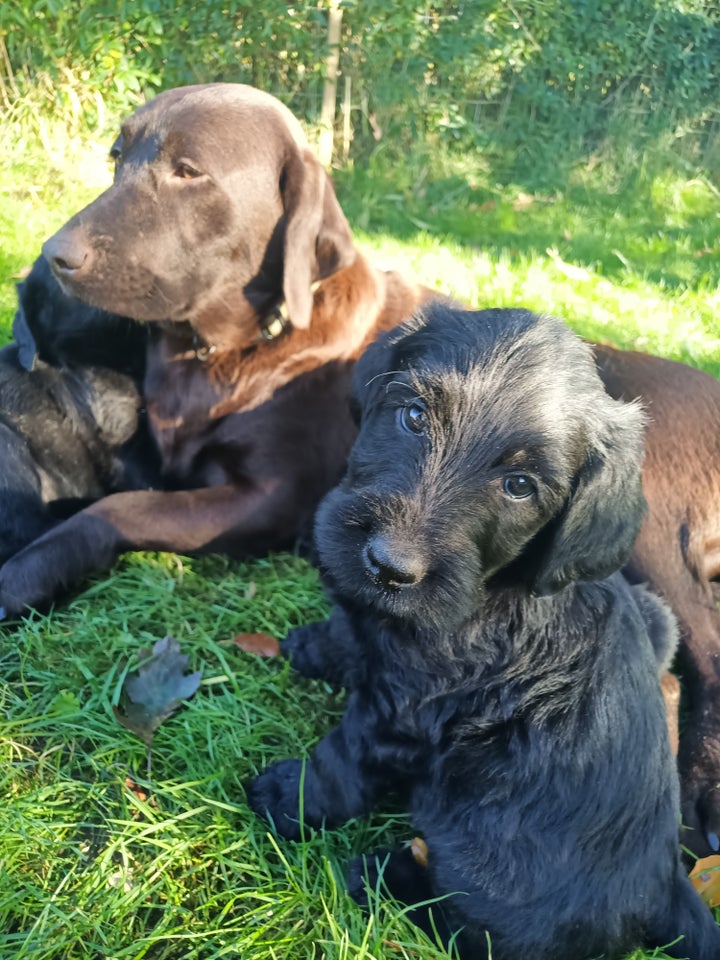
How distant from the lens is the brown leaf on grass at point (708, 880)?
2420 millimetres

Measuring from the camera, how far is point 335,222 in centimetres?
324

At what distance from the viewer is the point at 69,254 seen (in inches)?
114

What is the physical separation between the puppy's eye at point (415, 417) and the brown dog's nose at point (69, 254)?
141 cm

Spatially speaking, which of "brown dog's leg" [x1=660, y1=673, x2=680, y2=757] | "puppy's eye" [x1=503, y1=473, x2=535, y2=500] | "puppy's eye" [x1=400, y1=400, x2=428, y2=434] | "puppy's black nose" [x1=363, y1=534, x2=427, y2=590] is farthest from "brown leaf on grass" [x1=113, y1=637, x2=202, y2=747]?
"brown dog's leg" [x1=660, y1=673, x2=680, y2=757]

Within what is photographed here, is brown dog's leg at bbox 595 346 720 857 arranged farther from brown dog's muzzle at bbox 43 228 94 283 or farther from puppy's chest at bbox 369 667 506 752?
brown dog's muzzle at bbox 43 228 94 283

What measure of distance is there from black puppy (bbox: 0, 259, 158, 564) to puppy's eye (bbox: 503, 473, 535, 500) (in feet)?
6.33

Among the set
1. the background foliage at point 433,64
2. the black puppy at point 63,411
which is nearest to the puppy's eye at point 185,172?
the black puppy at point 63,411

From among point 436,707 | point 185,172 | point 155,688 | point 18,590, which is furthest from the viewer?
point 185,172

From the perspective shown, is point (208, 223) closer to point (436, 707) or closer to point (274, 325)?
point (274, 325)

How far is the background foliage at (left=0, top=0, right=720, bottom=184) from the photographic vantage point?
730cm

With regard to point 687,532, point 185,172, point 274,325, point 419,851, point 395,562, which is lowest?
point 419,851

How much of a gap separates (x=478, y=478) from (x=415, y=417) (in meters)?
0.25

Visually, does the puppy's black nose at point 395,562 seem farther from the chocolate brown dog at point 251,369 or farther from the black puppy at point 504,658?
the chocolate brown dog at point 251,369

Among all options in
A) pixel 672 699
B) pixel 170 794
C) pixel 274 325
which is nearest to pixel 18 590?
pixel 170 794
